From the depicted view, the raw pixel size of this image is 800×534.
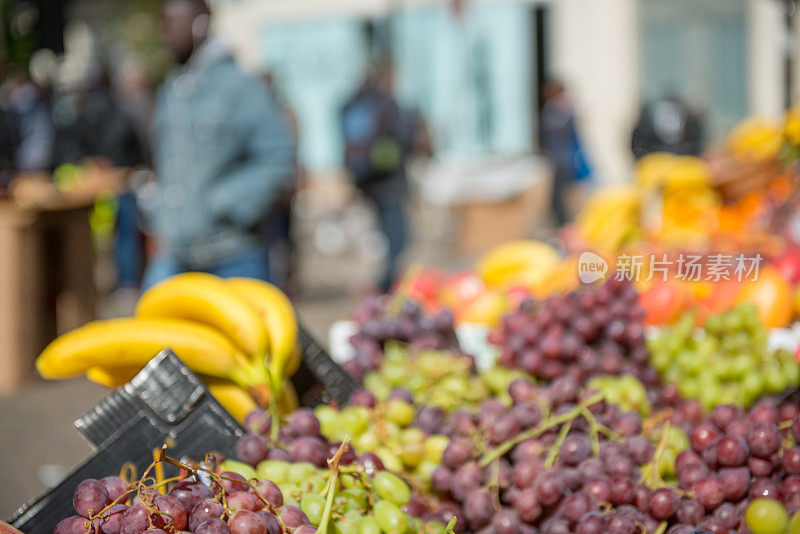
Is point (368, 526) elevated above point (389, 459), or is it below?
above

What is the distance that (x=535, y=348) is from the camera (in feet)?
5.94

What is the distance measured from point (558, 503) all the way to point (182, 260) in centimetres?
258

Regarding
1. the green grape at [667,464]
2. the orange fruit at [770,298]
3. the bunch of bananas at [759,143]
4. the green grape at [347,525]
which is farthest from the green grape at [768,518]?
the bunch of bananas at [759,143]

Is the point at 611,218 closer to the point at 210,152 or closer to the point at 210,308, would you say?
the point at 210,152

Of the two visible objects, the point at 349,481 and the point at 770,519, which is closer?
the point at 770,519

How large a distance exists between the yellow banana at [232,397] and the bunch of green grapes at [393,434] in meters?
0.16

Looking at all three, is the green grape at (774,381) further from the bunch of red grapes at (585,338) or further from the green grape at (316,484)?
the green grape at (316,484)

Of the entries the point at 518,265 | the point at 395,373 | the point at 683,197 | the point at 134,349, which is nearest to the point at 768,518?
the point at 395,373

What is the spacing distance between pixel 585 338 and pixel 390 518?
0.84 m

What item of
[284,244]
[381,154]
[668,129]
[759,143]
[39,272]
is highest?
[759,143]

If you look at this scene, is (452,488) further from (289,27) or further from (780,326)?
(289,27)

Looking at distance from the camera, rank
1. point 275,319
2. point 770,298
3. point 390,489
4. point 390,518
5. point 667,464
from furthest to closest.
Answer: point 770,298, point 275,319, point 667,464, point 390,489, point 390,518

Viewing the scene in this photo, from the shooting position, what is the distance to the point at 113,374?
1670 mm

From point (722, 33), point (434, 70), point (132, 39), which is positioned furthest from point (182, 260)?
point (132, 39)
